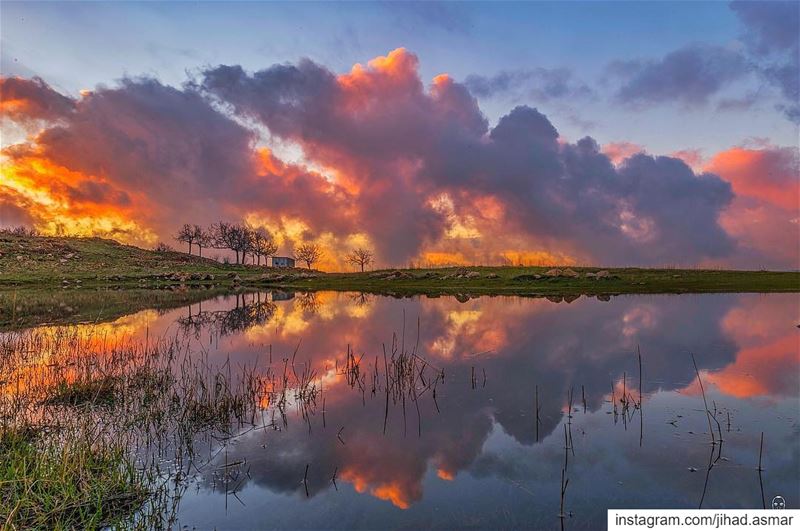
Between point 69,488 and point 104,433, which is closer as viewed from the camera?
point 69,488

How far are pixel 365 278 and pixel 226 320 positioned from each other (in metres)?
68.7

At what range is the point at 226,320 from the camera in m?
39.2

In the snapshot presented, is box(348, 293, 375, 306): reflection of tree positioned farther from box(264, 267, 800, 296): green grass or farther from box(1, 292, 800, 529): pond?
box(1, 292, 800, 529): pond

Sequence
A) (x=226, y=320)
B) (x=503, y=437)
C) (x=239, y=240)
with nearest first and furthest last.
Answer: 1. (x=503, y=437)
2. (x=226, y=320)
3. (x=239, y=240)

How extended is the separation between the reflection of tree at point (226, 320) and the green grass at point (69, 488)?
71.0 ft

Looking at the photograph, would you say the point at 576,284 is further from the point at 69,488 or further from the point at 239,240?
the point at 239,240

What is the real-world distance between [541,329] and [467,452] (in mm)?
22844

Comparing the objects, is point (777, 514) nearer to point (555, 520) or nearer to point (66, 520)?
point (555, 520)

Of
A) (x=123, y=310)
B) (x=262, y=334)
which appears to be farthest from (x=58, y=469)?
(x=123, y=310)

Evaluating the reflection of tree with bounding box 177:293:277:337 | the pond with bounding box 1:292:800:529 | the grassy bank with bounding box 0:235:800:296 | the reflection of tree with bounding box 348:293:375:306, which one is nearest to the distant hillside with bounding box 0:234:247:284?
the grassy bank with bounding box 0:235:800:296

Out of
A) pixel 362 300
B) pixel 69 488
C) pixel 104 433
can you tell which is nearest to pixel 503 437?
pixel 69 488

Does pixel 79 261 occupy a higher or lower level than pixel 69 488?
higher

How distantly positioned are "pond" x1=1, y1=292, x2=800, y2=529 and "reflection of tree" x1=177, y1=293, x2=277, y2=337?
5386 mm

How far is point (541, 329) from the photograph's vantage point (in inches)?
1291
